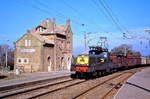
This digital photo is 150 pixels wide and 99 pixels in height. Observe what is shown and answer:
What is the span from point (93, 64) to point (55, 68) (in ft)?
94.9

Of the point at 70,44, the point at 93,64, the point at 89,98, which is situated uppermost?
the point at 70,44

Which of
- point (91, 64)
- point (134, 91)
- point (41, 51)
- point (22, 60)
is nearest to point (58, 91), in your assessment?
point (134, 91)

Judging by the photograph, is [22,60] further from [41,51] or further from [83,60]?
[83,60]

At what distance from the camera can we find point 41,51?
1935 inches

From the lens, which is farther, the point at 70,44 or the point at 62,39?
the point at 70,44

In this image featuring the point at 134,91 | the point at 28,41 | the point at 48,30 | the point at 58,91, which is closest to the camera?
the point at 134,91

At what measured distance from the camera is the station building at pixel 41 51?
4984 centimetres

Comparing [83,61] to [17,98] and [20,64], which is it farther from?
[20,64]

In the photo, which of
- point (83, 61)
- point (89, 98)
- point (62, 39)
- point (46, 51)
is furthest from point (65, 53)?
point (89, 98)

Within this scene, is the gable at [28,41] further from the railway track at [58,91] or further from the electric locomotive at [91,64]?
the railway track at [58,91]

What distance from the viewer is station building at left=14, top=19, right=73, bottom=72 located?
4984cm

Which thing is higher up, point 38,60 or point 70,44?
point 70,44

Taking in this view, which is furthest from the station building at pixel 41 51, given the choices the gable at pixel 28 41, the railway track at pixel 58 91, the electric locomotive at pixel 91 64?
the railway track at pixel 58 91

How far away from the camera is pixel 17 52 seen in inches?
2088
